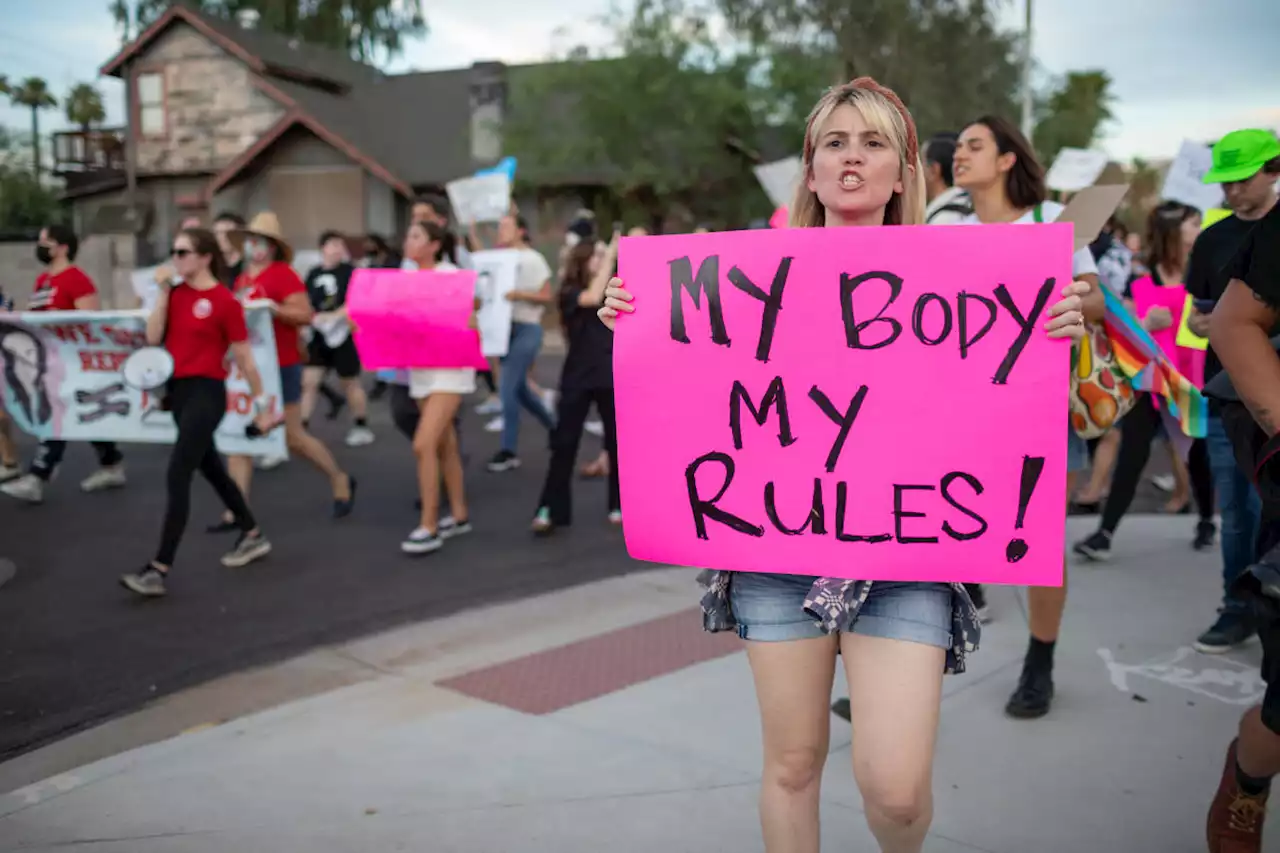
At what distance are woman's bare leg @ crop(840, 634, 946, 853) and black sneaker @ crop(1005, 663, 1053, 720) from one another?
1887mm

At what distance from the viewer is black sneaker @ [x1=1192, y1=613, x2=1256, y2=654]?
491 cm

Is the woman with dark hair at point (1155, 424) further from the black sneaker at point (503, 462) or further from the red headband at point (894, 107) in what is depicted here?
the black sneaker at point (503, 462)

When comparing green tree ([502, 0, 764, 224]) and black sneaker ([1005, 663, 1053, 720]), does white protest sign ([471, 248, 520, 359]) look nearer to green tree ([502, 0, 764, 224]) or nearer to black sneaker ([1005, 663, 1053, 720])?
black sneaker ([1005, 663, 1053, 720])

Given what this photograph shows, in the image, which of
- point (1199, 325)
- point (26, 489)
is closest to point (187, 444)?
point (26, 489)

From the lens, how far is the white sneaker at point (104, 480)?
29.1ft

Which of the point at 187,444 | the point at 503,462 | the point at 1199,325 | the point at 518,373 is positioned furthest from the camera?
the point at 503,462

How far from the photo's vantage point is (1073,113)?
4538 centimetres

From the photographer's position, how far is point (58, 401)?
8086 millimetres

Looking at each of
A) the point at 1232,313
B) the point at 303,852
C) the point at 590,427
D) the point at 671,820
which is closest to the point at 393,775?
the point at 303,852

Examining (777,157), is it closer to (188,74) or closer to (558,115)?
(558,115)

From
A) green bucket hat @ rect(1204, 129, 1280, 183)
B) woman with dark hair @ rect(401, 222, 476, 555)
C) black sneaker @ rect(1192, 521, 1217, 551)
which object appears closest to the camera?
green bucket hat @ rect(1204, 129, 1280, 183)

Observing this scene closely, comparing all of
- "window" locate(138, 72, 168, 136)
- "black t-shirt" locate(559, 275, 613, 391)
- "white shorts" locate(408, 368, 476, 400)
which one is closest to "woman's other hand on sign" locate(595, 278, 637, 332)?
"white shorts" locate(408, 368, 476, 400)

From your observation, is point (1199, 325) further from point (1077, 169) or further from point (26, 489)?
point (26, 489)

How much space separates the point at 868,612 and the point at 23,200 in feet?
145
